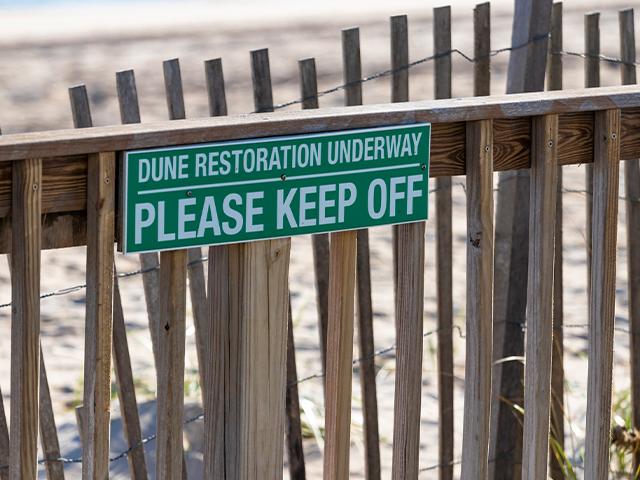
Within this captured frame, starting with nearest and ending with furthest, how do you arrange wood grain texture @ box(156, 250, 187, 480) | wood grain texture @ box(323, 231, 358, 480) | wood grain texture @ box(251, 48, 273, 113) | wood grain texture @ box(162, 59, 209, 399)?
wood grain texture @ box(156, 250, 187, 480) < wood grain texture @ box(323, 231, 358, 480) < wood grain texture @ box(162, 59, 209, 399) < wood grain texture @ box(251, 48, 273, 113)

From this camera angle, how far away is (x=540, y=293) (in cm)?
212

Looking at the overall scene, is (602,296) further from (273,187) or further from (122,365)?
(122,365)

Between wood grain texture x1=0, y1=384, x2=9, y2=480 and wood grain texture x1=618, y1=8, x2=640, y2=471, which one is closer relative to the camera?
wood grain texture x1=0, y1=384, x2=9, y2=480

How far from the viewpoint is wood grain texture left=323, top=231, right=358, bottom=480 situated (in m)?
1.95

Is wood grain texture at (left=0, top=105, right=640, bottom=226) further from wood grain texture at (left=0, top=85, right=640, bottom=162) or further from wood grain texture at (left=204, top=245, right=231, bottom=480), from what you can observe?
wood grain texture at (left=204, top=245, right=231, bottom=480)

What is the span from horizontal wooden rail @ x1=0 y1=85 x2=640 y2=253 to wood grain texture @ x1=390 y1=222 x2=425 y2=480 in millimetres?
152

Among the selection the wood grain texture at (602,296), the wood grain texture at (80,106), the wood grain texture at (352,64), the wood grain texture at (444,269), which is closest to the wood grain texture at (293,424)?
the wood grain texture at (444,269)

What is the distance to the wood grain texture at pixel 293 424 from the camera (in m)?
2.92

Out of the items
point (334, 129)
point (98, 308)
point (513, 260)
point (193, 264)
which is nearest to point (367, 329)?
point (513, 260)

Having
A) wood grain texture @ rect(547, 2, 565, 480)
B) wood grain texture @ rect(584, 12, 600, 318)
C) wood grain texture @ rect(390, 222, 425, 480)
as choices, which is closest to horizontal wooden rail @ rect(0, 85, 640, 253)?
wood grain texture @ rect(390, 222, 425, 480)

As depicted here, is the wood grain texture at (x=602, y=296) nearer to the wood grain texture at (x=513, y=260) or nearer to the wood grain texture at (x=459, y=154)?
→ the wood grain texture at (x=459, y=154)

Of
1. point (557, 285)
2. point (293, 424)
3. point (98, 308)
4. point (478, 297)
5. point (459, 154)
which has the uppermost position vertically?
point (459, 154)

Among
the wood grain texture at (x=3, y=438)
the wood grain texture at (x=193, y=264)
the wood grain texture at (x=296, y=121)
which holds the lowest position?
the wood grain texture at (x=3, y=438)

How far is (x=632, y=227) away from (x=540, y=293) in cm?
138
